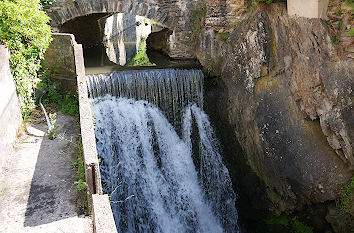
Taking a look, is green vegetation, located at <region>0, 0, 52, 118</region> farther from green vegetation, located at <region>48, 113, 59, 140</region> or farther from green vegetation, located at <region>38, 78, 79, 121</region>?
green vegetation, located at <region>48, 113, 59, 140</region>

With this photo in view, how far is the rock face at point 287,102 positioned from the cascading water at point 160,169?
849mm

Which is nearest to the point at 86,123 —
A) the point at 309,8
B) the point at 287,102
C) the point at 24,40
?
the point at 24,40

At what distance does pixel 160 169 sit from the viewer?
755 cm

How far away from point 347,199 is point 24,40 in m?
6.32

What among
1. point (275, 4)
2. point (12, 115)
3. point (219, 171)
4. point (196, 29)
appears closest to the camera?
point (12, 115)

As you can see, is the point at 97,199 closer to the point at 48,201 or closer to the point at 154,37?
the point at 48,201

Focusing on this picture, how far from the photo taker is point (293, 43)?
21.4 ft

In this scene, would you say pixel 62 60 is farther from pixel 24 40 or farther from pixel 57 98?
pixel 24 40

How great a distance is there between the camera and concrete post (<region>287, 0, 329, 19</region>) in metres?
5.85

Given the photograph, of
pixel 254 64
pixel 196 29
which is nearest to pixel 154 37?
pixel 196 29

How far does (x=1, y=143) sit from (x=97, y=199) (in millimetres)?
1773

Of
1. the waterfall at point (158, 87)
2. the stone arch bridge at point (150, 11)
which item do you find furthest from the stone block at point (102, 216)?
the stone arch bridge at point (150, 11)

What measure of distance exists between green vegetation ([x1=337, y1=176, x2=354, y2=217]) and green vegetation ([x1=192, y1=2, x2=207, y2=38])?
195 inches

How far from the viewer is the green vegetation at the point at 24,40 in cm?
563
